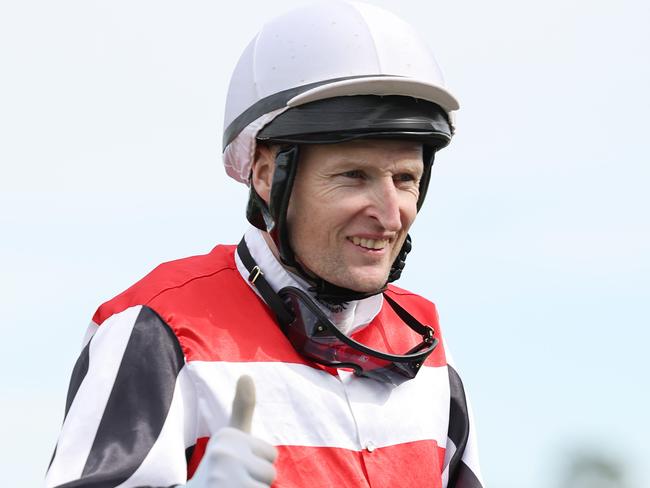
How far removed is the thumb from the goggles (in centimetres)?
87

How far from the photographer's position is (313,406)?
428 centimetres

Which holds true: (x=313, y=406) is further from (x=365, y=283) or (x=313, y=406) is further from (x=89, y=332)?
(x=89, y=332)

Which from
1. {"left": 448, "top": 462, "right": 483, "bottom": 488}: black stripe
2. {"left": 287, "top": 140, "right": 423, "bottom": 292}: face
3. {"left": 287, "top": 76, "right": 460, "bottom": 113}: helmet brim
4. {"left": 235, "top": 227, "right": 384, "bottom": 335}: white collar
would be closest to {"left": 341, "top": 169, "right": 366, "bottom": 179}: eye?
{"left": 287, "top": 140, "right": 423, "bottom": 292}: face

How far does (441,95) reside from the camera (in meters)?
Result: 4.51

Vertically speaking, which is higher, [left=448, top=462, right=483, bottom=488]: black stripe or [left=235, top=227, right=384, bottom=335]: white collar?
[left=235, top=227, right=384, bottom=335]: white collar

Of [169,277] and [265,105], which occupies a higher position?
[265,105]

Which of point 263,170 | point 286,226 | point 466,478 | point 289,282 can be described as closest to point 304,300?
point 289,282

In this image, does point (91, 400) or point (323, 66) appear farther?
point (323, 66)

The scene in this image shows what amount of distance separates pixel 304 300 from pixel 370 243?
0.28 meters

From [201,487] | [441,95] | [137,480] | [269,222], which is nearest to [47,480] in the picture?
[137,480]

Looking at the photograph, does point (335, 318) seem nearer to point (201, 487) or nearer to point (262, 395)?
point (262, 395)

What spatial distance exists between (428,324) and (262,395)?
0.97 m

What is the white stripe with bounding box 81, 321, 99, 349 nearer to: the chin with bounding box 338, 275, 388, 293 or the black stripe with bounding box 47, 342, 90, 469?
the black stripe with bounding box 47, 342, 90, 469

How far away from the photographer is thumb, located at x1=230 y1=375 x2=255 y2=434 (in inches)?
134
